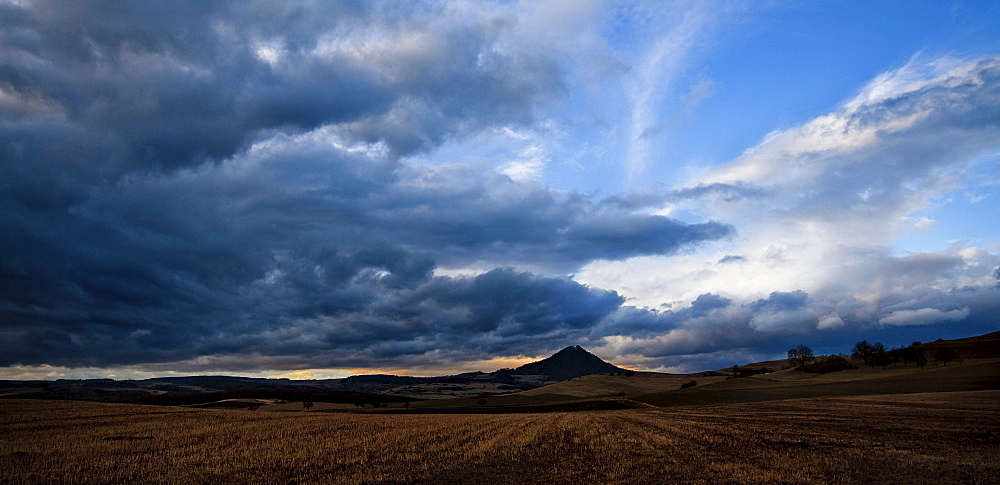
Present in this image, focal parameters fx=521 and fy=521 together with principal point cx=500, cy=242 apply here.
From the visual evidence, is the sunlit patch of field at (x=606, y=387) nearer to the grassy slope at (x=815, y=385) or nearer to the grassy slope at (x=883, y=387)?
the grassy slope at (x=815, y=385)

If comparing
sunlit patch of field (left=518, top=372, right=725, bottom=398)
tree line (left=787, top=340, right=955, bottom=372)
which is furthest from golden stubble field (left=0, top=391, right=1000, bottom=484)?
tree line (left=787, top=340, right=955, bottom=372)

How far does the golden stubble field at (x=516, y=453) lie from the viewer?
22109 mm

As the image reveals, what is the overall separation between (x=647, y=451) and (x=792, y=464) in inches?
292

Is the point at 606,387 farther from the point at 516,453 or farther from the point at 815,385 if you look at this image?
the point at 516,453

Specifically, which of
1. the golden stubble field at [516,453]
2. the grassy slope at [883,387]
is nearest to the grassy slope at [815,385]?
the grassy slope at [883,387]

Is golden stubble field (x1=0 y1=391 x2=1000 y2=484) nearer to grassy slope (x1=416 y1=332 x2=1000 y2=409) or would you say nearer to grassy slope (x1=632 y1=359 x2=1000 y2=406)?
grassy slope (x1=632 y1=359 x2=1000 y2=406)

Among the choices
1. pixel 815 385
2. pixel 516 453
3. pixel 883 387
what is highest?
pixel 516 453

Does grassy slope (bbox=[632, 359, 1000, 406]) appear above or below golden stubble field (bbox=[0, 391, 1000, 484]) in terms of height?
below

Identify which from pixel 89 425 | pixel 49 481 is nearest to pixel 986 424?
pixel 49 481

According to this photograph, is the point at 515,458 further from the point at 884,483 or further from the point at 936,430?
the point at 936,430

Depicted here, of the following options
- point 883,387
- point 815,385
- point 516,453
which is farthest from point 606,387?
point 516,453

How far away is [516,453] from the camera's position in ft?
97.0

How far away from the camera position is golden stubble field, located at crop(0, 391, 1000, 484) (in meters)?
22.1

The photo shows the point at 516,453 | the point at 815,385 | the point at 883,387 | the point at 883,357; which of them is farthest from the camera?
the point at 883,357
